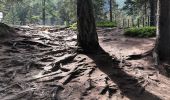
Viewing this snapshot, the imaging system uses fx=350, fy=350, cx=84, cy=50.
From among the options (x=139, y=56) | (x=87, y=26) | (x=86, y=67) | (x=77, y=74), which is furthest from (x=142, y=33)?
(x=77, y=74)

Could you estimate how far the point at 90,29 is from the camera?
498 inches

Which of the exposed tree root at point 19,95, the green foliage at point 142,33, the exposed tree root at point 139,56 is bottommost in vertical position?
the exposed tree root at point 19,95

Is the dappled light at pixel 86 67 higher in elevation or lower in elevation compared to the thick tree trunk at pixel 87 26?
lower

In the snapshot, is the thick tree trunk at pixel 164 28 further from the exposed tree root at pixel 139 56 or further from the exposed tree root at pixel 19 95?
the exposed tree root at pixel 19 95

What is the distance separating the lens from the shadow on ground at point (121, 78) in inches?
363

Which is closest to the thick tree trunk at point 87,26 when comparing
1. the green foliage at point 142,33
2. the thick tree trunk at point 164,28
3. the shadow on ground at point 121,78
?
the shadow on ground at point 121,78

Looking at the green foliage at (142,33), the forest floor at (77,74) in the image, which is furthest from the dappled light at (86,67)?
the green foliage at (142,33)

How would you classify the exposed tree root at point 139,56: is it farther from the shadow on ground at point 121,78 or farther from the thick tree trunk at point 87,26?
the thick tree trunk at point 87,26

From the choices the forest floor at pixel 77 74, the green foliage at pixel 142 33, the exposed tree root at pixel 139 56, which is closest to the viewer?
the forest floor at pixel 77 74

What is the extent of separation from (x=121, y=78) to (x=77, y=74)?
1.33 m

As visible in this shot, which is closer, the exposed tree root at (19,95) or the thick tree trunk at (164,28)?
the exposed tree root at (19,95)

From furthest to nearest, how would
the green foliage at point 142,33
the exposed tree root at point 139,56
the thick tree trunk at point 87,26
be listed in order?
the green foliage at point 142,33 → the thick tree trunk at point 87,26 → the exposed tree root at point 139,56

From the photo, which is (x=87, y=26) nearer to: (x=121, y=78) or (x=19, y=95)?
(x=121, y=78)

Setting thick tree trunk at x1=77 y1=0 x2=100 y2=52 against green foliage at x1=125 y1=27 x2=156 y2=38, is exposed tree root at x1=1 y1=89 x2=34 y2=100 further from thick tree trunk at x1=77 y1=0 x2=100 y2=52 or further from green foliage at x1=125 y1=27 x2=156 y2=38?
green foliage at x1=125 y1=27 x2=156 y2=38
